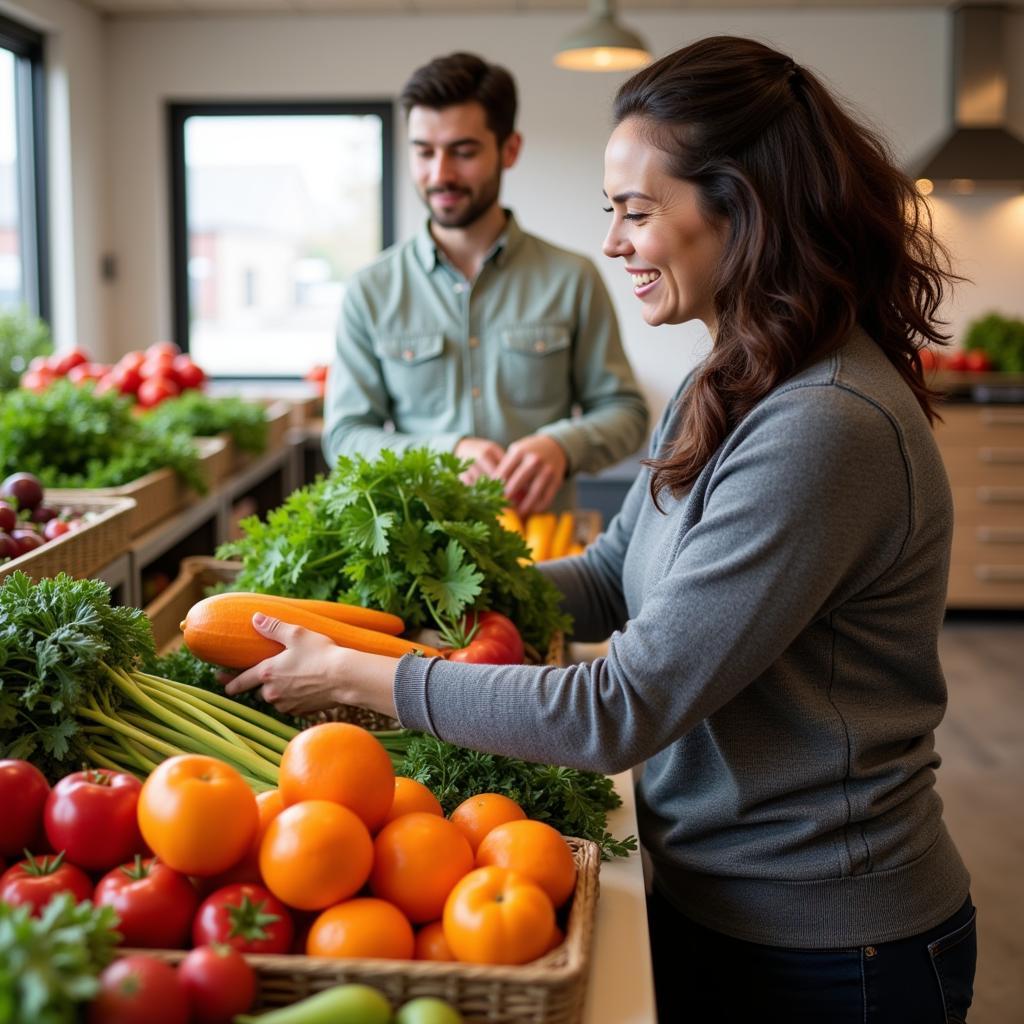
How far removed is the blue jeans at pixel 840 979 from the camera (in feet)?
4.05

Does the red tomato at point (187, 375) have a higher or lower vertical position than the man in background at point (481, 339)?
lower

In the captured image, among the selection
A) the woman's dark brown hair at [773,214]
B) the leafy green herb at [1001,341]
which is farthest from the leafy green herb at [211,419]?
the leafy green herb at [1001,341]

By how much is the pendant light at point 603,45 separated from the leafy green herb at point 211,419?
1.82 m

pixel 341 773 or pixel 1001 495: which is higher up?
pixel 341 773

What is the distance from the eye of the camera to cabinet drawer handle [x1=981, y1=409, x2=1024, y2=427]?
5.69 meters

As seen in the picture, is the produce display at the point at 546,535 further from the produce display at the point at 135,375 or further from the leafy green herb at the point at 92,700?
the produce display at the point at 135,375

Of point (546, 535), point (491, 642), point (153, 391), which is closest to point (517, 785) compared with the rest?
point (491, 642)

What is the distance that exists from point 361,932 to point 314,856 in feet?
0.22

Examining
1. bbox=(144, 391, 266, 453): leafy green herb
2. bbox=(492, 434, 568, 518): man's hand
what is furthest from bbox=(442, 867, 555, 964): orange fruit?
bbox=(144, 391, 266, 453): leafy green herb

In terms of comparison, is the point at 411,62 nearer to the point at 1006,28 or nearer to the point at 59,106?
the point at 59,106

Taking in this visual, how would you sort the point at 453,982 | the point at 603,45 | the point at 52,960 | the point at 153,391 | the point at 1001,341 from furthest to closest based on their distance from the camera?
A: the point at 1001,341
the point at 603,45
the point at 153,391
the point at 453,982
the point at 52,960

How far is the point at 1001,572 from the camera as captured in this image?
5.75 m

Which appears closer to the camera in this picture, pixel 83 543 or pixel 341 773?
pixel 341 773

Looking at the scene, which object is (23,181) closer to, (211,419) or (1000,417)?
(211,419)
